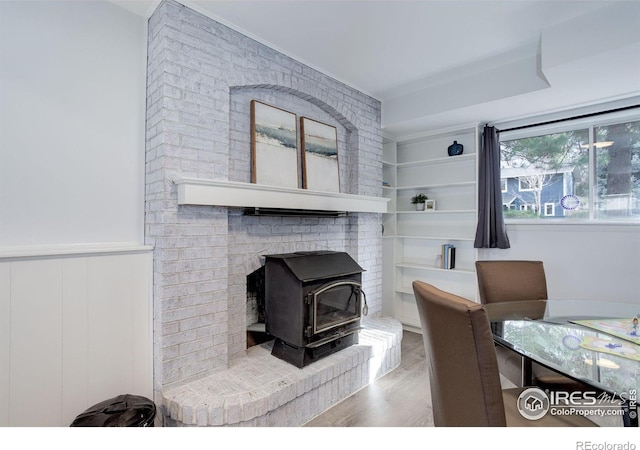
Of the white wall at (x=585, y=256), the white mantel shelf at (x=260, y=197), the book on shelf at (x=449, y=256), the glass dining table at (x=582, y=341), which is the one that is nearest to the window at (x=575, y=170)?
the white wall at (x=585, y=256)

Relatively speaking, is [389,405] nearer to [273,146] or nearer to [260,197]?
[260,197]

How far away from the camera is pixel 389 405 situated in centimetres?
223

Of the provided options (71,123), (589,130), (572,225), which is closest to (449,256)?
(572,225)

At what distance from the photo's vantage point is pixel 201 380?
196 cm

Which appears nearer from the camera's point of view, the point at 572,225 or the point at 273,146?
the point at 273,146

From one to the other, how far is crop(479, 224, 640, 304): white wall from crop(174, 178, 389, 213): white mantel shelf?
1.61m

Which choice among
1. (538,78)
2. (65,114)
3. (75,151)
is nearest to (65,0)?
(65,114)

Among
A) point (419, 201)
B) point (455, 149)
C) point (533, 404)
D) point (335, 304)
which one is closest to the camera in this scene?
point (533, 404)

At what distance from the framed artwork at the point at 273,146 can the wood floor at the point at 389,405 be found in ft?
5.51

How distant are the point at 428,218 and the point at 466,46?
193cm

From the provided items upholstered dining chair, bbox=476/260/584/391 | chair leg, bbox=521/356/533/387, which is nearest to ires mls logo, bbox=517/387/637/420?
chair leg, bbox=521/356/533/387

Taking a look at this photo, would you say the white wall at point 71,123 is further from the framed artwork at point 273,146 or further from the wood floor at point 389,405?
the wood floor at point 389,405

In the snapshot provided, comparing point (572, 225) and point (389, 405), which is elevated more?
point (572, 225)

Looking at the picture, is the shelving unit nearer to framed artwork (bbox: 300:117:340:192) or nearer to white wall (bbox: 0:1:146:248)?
framed artwork (bbox: 300:117:340:192)
